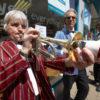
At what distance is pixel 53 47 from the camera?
2451 millimetres

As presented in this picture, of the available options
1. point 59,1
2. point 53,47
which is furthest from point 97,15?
point 53,47

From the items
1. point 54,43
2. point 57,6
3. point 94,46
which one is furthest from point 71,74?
point 57,6

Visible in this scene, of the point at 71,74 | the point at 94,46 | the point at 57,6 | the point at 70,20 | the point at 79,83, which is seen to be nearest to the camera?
the point at 94,46

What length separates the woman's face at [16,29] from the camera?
2.31 m

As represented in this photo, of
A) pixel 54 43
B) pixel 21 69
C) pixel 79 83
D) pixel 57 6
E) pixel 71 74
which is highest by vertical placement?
pixel 57 6

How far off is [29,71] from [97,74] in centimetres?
521

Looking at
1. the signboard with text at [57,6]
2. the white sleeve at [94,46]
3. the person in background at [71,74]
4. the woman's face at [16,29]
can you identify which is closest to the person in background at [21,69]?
the woman's face at [16,29]

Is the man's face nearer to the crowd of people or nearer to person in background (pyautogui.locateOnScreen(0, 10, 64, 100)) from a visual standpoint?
the crowd of people

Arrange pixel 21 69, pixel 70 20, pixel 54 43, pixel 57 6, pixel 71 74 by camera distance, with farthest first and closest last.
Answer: pixel 57 6 < pixel 70 20 < pixel 71 74 < pixel 54 43 < pixel 21 69

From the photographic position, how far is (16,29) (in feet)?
7.80

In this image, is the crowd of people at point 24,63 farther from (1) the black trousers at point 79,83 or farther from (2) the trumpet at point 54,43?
(1) the black trousers at point 79,83

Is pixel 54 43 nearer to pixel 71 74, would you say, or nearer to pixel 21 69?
pixel 21 69

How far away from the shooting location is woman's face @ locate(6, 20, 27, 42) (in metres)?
2.31

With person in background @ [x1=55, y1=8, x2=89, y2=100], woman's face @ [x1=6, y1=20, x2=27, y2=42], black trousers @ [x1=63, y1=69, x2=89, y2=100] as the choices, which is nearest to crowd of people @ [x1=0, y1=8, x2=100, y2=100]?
woman's face @ [x1=6, y1=20, x2=27, y2=42]
